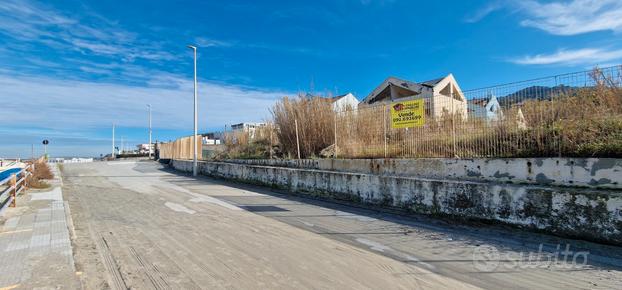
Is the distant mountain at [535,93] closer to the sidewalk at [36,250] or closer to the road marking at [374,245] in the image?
the road marking at [374,245]

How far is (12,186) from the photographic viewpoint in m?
9.45

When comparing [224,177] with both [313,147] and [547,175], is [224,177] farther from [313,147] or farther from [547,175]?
[547,175]

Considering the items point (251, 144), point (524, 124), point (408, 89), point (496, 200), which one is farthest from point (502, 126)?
point (408, 89)

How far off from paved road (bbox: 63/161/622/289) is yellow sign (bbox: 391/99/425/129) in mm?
3810

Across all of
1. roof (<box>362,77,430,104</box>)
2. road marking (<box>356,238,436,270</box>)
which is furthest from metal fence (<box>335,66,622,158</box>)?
roof (<box>362,77,430,104</box>)

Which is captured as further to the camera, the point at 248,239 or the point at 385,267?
the point at 248,239

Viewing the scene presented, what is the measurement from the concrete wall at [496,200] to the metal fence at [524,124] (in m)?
1.63

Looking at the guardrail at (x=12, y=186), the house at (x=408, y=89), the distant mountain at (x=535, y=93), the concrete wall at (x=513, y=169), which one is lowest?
A: the guardrail at (x=12, y=186)

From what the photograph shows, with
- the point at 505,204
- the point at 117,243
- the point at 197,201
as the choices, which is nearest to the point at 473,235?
the point at 505,204

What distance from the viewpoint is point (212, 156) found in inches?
1116

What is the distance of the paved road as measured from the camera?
447cm

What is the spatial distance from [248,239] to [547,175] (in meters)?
6.50

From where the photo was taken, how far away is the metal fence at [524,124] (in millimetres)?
7855

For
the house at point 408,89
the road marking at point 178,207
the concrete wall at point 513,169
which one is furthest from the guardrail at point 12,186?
the house at point 408,89
